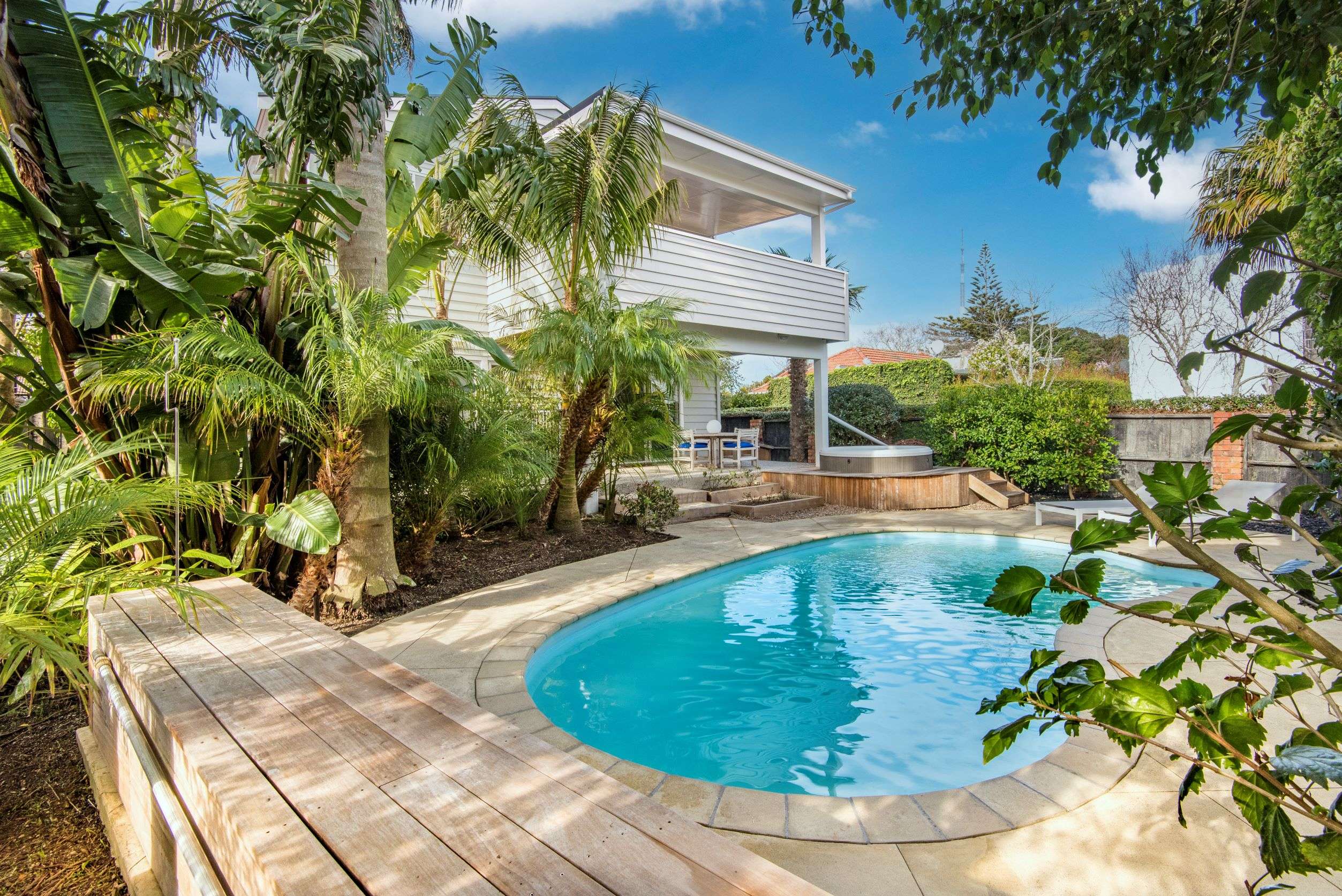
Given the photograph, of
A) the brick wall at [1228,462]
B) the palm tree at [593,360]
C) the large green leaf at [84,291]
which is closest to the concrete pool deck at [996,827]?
the large green leaf at [84,291]

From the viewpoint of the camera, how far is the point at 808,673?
17.1 feet

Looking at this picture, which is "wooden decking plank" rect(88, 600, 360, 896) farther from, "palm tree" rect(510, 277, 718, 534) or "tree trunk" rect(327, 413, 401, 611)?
"palm tree" rect(510, 277, 718, 534)

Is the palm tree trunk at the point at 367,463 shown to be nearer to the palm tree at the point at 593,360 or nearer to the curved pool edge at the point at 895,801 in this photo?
the palm tree at the point at 593,360

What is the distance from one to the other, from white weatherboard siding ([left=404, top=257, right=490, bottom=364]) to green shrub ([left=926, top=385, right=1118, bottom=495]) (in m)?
9.10

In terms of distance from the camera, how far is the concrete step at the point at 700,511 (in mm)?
10367

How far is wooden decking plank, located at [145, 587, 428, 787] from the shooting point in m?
1.82

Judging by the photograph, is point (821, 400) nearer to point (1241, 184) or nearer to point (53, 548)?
point (1241, 184)

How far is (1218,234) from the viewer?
1130cm

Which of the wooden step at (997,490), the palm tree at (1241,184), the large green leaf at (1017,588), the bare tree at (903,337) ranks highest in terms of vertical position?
the bare tree at (903,337)

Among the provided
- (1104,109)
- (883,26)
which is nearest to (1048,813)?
(1104,109)

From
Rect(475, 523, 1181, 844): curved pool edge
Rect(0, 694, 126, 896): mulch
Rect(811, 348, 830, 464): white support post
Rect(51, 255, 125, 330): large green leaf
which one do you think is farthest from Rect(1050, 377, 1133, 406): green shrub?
Rect(0, 694, 126, 896): mulch

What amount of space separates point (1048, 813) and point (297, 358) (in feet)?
18.8

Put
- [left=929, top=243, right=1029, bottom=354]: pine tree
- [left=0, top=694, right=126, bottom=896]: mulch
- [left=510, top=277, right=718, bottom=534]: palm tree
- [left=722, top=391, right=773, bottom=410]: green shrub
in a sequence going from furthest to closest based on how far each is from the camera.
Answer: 1. [left=929, top=243, right=1029, bottom=354]: pine tree
2. [left=722, top=391, right=773, bottom=410]: green shrub
3. [left=510, top=277, right=718, bottom=534]: palm tree
4. [left=0, top=694, right=126, bottom=896]: mulch

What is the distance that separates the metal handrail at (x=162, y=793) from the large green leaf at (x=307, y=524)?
182 cm
